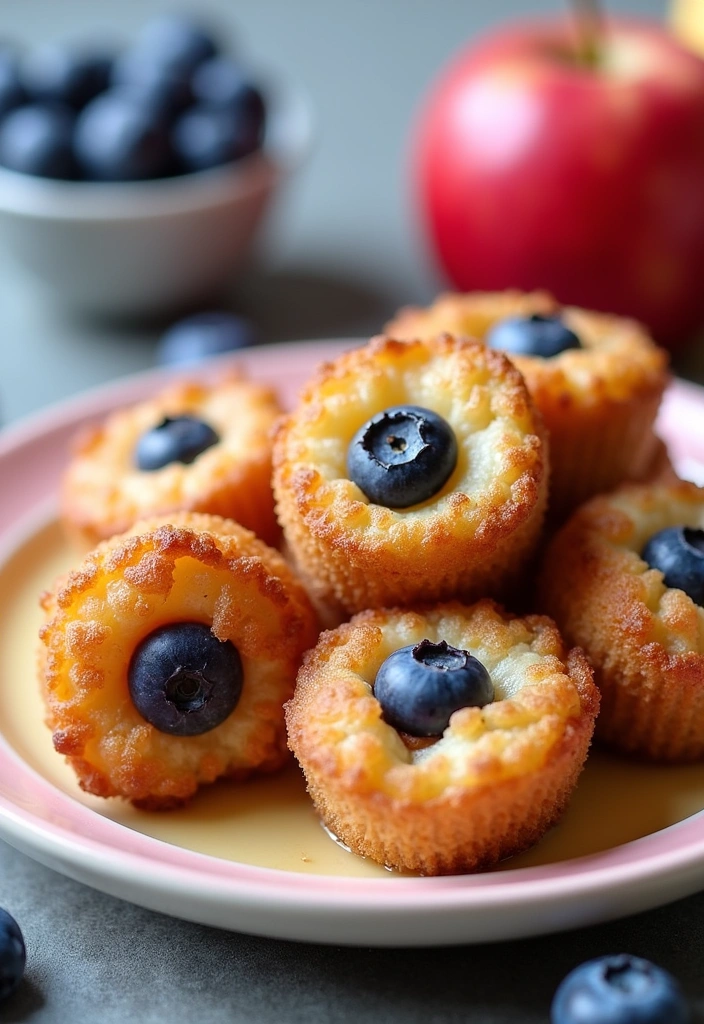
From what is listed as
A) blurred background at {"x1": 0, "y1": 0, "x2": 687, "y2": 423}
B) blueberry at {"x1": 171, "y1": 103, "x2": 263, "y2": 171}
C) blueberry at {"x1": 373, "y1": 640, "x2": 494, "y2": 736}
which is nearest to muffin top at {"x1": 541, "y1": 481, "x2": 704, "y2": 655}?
blueberry at {"x1": 373, "y1": 640, "x2": 494, "y2": 736}

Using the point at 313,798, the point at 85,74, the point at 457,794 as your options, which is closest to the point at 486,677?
the point at 457,794

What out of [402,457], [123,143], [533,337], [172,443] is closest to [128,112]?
[123,143]

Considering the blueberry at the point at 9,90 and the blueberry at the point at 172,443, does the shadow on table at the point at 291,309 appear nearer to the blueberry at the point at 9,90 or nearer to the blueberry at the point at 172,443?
the blueberry at the point at 9,90

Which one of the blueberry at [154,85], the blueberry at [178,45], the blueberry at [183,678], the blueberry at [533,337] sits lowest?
the blueberry at [183,678]

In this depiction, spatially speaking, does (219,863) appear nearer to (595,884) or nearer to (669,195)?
(595,884)

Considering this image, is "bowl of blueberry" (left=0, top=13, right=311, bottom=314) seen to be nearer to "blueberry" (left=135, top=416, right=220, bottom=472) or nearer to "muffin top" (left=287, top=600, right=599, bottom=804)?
"blueberry" (left=135, top=416, right=220, bottom=472)

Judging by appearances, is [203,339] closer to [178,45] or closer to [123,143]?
[123,143]

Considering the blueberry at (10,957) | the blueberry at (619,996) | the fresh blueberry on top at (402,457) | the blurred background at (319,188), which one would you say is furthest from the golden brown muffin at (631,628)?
the blurred background at (319,188)
